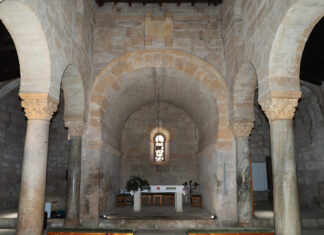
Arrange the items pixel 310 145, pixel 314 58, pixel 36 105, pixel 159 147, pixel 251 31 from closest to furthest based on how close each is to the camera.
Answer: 1. pixel 36 105
2. pixel 251 31
3. pixel 314 58
4. pixel 310 145
5. pixel 159 147

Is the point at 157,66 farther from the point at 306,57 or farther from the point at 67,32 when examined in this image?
the point at 306,57

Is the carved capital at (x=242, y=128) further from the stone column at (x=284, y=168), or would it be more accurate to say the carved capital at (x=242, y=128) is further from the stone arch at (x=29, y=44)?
the stone arch at (x=29, y=44)

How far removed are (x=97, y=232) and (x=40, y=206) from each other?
1389 millimetres

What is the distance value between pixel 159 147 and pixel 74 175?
6318mm

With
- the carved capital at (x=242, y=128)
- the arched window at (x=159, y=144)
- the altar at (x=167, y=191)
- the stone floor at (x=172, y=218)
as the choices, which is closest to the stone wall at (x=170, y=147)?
the arched window at (x=159, y=144)

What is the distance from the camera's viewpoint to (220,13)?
9773 mm

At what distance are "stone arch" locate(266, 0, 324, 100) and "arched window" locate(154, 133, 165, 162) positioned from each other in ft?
27.9

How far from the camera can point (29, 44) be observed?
19.5 ft

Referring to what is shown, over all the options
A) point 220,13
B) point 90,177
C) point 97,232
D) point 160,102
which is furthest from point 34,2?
point 160,102

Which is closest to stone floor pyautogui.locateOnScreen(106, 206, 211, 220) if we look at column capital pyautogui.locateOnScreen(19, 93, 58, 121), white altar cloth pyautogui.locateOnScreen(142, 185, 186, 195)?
white altar cloth pyautogui.locateOnScreen(142, 185, 186, 195)

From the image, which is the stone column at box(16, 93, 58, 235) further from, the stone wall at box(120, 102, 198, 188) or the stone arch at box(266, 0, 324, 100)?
the stone wall at box(120, 102, 198, 188)

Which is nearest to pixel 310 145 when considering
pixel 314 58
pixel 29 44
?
pixel 314 58

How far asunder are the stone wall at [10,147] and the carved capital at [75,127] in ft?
12.9

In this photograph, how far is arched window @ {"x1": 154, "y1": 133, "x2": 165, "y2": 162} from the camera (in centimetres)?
1422
